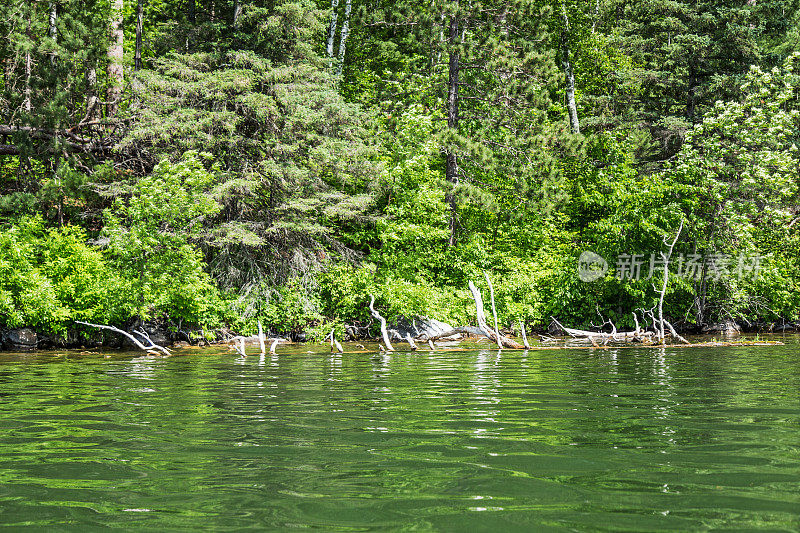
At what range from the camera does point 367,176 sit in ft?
83.9

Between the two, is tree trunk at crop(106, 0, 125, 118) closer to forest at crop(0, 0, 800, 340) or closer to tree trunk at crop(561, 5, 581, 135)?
forest at crop(0, 0, 800, 340)

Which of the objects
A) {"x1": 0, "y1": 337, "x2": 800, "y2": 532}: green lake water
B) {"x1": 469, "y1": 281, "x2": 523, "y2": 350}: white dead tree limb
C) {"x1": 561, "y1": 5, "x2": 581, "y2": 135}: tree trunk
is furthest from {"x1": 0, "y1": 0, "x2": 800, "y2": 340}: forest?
{"x1": 0, "y1": 337, "x2": 800, "y2": 532}: green lake water

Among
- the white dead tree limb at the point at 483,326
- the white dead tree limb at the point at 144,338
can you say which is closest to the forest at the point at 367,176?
the white dead tree limb at the point at 144,338

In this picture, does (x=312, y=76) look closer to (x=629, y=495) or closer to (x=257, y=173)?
(x=257, y=173)

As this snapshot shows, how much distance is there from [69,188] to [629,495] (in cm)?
2185

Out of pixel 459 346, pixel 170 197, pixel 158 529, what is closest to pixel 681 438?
pixel 158 529

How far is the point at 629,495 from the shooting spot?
412cm

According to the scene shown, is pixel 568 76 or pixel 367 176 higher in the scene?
pixel 568 76

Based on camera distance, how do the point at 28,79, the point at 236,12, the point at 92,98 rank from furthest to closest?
the point at 236,12
the point at 92,98
the point at 28,79

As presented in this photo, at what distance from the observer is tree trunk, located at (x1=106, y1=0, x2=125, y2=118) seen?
25350 mm
